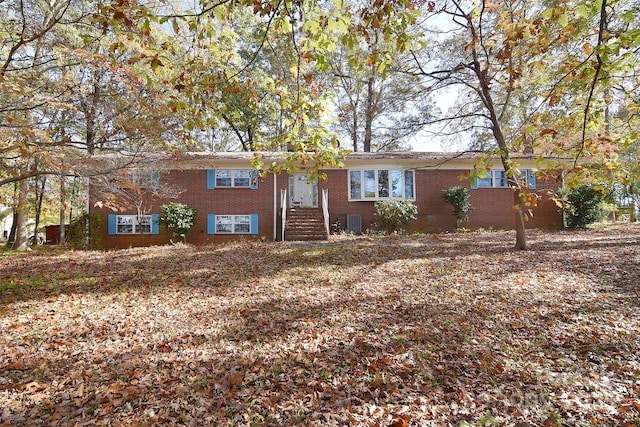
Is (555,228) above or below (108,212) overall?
below

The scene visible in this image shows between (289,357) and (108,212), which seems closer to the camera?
(289,357)

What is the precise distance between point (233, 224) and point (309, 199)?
12.4ft

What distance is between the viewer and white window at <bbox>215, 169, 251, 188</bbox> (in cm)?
1586

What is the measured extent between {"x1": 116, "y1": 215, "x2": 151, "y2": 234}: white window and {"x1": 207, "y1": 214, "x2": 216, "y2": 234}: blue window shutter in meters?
2.54

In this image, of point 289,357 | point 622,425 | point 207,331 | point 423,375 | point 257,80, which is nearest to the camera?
point 622,425

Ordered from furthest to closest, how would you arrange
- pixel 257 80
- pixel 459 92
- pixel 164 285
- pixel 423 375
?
1. pixel 459 92
2. pixel 164 285
3. pixel 257 80
4. pixel 423 375

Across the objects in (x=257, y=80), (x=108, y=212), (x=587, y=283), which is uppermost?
(x=257, y=80)

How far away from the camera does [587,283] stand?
6527 millimetres

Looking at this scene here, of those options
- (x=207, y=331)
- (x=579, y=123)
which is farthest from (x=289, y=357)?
(x=579, y=123)

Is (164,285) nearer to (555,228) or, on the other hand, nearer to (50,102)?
(50,102)

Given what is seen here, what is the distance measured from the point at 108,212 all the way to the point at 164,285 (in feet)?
34.1

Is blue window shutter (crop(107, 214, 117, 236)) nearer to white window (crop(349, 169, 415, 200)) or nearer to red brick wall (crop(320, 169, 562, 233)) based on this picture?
red brick wall (crop(320, 169, 562, 233))

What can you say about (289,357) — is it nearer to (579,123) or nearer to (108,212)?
(579,123)

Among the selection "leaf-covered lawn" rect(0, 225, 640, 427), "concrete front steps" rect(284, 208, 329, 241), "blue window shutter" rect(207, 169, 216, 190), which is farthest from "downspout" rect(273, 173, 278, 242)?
"leaf-covered lawn" rect(0, 225, 640, 427)
